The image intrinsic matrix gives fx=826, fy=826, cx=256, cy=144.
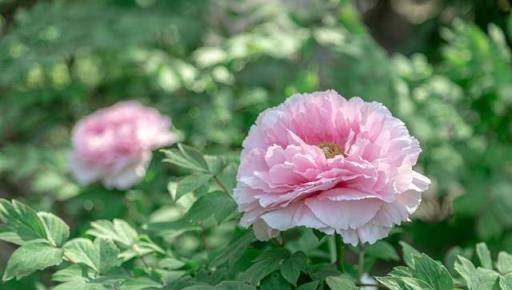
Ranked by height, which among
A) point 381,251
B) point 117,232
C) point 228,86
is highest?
point 117,232

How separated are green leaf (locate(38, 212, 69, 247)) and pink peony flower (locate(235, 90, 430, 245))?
0.26 meters

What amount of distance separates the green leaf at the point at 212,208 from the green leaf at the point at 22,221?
7.8 inches

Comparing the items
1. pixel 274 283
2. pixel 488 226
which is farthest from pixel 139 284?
pixel 488 226

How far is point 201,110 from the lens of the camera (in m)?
2.28

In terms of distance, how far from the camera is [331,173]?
3.25 ft

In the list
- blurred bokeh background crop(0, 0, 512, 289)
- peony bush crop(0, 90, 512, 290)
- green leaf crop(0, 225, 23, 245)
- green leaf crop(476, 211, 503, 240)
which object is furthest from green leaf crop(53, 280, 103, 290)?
green leaf crop(476, 211, 503, 240)

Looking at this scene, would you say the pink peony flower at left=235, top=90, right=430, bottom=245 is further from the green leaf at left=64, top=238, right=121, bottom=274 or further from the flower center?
the green leaf at left=64, top=238, right=121, bottom=274

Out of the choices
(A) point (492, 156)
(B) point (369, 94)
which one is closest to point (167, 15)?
(B) point (369, 94)

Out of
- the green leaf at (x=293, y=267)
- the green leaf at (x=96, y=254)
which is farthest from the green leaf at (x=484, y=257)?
the green leaf at (x=96, y=254)

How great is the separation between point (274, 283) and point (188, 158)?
0.24m

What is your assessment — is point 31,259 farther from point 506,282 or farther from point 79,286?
point 506,282

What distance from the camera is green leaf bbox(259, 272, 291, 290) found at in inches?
41.4

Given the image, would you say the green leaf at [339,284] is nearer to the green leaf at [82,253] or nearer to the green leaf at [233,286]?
the green leaf at [233,286]

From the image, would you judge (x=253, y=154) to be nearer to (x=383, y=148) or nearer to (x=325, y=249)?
(x=383, y=148)
